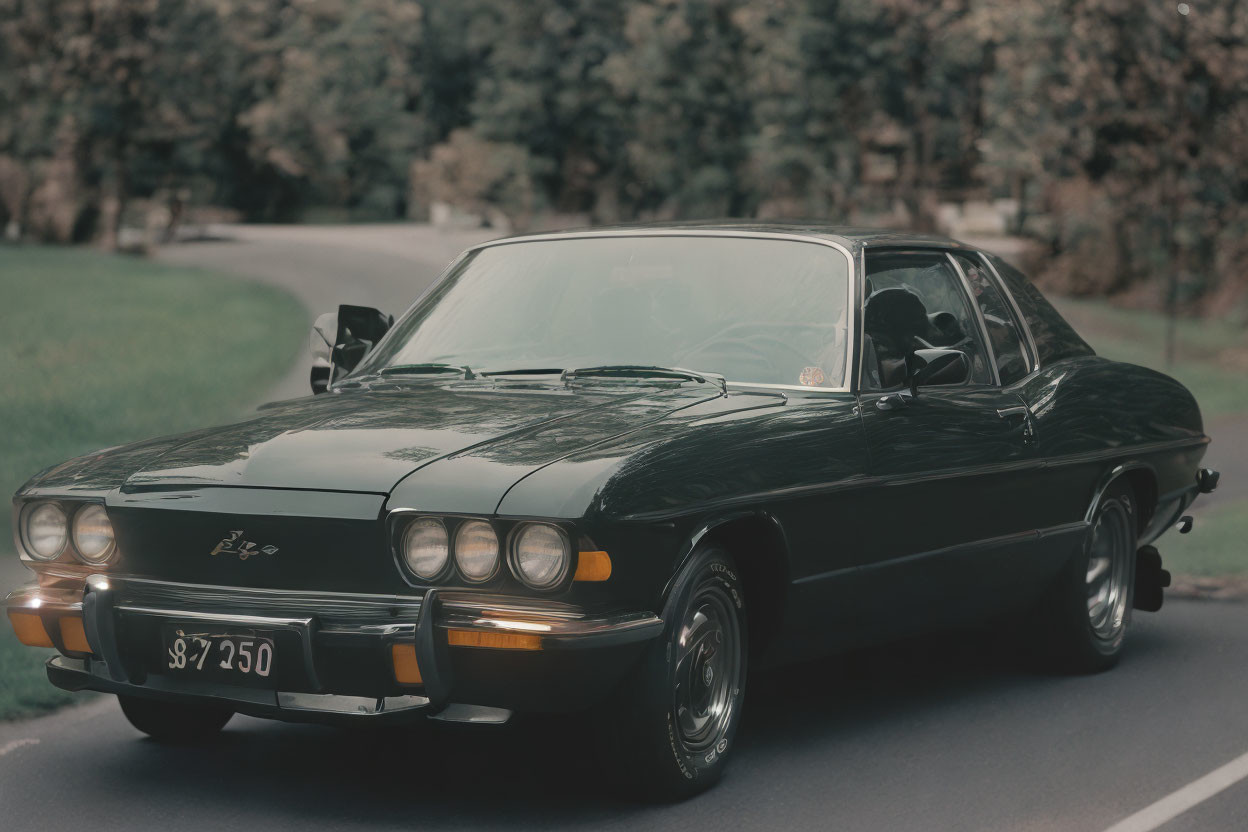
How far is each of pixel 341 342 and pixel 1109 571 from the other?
3.24 metres

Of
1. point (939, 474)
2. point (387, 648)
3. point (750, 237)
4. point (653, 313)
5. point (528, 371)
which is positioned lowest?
point (387, 648)

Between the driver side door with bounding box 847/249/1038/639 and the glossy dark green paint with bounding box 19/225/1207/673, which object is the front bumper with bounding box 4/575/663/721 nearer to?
the glossy dark green paint with bounding box 19/225/1207/673

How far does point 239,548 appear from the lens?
15.9 ft

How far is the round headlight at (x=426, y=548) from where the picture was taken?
4.69 metres

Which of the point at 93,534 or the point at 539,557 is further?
the point at 93,534

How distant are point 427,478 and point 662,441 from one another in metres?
0.67

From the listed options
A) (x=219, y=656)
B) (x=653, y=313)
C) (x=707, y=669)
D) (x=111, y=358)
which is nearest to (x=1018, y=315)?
(x=653, y=313)

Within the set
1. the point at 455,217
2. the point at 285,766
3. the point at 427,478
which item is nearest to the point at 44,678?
the point at 285,766

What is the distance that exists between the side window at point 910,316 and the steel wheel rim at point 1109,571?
105cm

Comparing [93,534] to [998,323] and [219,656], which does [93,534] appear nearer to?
[219,656]

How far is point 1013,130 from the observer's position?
120ft

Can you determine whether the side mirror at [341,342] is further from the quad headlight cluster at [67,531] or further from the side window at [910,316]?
the side window at [910,316]

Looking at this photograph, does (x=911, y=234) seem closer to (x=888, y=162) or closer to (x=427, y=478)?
(x=427, y=478)

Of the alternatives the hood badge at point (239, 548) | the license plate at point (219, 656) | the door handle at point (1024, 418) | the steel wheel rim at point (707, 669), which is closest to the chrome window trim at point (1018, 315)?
the door handle at point (1024, 418)
